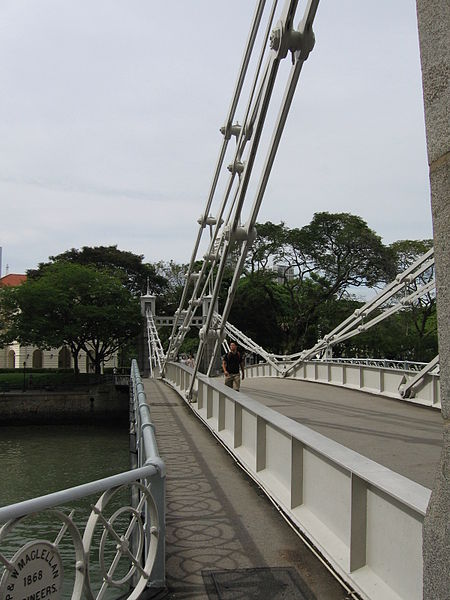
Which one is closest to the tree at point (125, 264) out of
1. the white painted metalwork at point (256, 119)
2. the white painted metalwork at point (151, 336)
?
the white painted metalwork at point (151, 336)

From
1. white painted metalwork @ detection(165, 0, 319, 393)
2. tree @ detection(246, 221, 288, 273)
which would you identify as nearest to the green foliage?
tree @ detection(246, 221, 288, 273)

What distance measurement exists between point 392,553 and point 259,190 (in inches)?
230

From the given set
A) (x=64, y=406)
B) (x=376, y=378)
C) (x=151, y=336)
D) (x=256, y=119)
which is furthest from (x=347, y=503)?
(x=151, y=336)

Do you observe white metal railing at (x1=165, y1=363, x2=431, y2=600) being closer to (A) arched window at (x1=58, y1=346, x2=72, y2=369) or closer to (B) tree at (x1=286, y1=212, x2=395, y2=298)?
(B) tree at (x1=286, y1=212, x2=395, y2=298)

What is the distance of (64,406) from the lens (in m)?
39.0

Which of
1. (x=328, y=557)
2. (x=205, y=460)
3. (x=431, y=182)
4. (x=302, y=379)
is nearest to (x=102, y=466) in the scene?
(x=302, y=379)

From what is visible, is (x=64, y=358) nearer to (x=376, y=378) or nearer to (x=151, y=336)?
(x=151, y=336)

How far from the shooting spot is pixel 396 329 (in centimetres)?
4241

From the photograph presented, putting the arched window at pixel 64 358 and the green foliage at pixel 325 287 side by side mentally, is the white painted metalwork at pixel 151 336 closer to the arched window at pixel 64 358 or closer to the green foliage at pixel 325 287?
the green foliage at pixel 325 287

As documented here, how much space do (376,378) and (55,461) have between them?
42.3 ft

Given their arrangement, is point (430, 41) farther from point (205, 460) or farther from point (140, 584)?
point (205, 460)

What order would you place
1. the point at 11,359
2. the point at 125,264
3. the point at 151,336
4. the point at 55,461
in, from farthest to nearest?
the point at 11,359 → the point at 125,264 → the point at 151,336 → the point at 55,461

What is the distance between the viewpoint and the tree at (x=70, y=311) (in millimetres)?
43406

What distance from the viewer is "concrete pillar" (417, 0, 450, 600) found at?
8.75ft
